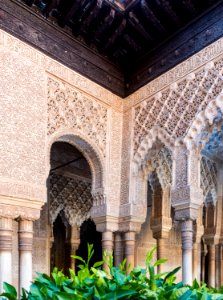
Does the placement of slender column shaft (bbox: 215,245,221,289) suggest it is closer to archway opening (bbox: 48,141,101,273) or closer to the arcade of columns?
the arcade of columns

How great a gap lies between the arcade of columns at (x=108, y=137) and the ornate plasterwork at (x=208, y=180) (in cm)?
146

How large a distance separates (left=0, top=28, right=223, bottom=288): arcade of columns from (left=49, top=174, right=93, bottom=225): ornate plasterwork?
232cm

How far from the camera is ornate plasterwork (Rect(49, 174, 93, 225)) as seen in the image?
370 inches

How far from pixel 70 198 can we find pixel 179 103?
15.9 feet

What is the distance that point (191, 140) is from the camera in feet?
19.0

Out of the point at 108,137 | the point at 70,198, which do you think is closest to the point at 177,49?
the point at 108,137

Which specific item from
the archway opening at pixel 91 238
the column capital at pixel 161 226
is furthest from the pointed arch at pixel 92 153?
the archway opening at pixel 91 238

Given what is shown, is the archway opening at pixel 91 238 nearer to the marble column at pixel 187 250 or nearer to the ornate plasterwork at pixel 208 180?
the ornate plasterwork at pixel 208 180

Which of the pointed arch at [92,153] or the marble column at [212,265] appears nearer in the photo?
the pointed arch at [92,153]

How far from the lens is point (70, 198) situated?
9727 mm

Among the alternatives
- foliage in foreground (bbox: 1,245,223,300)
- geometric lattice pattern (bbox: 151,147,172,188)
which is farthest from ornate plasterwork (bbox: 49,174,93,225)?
foliage in foreground (bbox: 1,245,223,300)

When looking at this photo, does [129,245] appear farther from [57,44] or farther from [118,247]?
[57,44]

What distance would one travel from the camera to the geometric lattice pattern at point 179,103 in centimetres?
558

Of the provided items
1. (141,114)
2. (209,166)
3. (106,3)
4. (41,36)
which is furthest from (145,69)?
(209,166)
